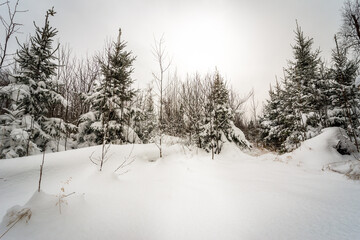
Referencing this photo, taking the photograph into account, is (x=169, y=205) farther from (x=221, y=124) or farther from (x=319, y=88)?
(x=319, y=88)

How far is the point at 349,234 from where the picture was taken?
1.21 meters

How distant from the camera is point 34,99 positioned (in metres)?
5.59

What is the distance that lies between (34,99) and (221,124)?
8684 millimetres

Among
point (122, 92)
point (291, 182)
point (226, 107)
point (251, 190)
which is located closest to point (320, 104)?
point (226, 107)

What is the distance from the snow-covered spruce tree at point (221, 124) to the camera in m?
8.13

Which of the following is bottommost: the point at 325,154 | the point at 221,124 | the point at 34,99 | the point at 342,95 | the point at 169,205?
the point at 169,205

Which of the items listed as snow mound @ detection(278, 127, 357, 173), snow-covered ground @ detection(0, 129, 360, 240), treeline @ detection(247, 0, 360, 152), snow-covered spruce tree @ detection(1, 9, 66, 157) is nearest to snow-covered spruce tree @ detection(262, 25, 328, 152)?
treeline @ detection(247, 0, 360, 152)

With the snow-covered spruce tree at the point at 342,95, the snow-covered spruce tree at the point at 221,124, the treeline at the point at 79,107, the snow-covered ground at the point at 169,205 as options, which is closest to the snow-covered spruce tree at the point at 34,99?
the treeline at the point at 79,107

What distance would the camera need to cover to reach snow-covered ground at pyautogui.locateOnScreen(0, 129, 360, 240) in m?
A: 1.38

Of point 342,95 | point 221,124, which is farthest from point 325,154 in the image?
point 342,95

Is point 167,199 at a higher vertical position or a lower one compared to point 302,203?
lower

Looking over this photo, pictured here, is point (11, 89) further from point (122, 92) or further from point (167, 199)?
point (167, 199)

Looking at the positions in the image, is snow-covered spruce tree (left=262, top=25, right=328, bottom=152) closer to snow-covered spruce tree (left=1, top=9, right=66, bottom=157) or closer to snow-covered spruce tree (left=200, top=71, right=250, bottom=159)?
snow-covered spruce tree (left=200, top=71, right=250, bottom=159)

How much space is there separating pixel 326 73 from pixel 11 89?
1715 centimetres
